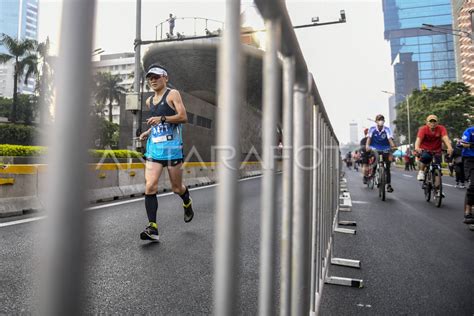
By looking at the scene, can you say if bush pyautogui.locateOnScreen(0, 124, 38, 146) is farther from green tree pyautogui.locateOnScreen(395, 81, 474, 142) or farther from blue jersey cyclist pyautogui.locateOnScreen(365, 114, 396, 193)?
green tree pyautogui.locateOnScreen(395, 81, 474, 142)

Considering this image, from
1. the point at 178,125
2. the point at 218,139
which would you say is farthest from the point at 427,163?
the point at 218,139

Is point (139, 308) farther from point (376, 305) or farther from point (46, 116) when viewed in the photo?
point (46, 116)

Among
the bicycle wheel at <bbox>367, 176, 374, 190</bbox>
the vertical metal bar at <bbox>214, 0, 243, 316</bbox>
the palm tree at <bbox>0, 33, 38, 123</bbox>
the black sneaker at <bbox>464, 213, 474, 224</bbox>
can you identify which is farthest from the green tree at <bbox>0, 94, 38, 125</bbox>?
the vertical metal bar at <bbox>214, 0, 243, 316</bbox>

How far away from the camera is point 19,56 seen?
138 feet

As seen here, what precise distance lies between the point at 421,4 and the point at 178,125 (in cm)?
19049

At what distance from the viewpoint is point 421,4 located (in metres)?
160

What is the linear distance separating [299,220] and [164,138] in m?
2.76

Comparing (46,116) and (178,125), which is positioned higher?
(178,125)

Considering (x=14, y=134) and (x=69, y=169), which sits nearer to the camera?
(x=69, y=169)

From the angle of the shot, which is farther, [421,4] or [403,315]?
[421,4]

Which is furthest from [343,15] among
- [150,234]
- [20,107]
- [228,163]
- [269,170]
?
[20,107]

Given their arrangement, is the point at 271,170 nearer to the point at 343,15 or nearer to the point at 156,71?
the point at 156,71

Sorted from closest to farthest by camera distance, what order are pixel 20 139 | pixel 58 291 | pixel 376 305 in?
pixel 58 291 < pixel 376 305 < pixel 20 139

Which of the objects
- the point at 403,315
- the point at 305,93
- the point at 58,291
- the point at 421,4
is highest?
the point at 421,4
